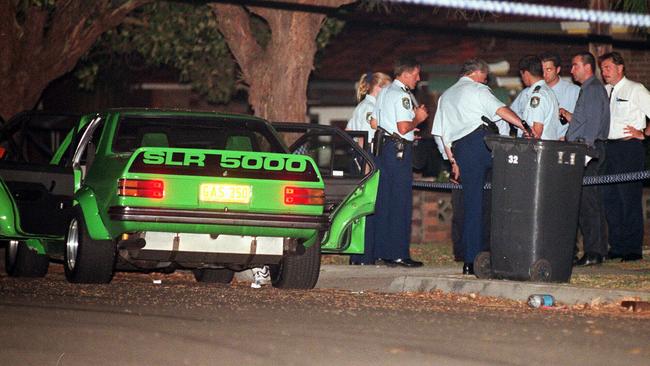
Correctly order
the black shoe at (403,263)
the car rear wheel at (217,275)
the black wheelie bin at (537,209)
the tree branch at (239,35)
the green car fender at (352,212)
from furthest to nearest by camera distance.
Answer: the tree branch at (239,35) → the black shoe at (403,263) → the car rear wheel at (217,275) → the green car fender at (352,212) → the black wheelie bin at (537,209)

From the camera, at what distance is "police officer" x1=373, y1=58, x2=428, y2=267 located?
1294 cm

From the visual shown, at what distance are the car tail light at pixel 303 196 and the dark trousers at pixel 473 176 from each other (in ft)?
5.94

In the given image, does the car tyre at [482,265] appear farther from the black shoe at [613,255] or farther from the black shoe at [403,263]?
the black shoe at [613,255]

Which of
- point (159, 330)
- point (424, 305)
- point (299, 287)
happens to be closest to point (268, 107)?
point (299, 287)

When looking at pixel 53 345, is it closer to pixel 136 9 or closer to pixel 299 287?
pixel 299 287

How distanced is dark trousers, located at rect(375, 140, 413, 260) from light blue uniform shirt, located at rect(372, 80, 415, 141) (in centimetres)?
17

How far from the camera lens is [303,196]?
A: 10.7 meters

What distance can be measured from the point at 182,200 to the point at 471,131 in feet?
10.2

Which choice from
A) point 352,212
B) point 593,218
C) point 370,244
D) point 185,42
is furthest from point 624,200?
point 185,42

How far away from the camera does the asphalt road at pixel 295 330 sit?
7293 mm

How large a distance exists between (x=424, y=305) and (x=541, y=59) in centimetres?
413

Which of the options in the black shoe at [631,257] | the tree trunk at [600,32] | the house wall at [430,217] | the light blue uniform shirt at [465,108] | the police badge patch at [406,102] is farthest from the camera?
the house wall at [430,217]

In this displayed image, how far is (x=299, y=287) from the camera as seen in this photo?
445 inches

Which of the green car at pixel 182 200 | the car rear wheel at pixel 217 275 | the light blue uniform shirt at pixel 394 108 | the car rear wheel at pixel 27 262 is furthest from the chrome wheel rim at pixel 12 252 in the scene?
the light blue uniform shirt at pixel 394 108
